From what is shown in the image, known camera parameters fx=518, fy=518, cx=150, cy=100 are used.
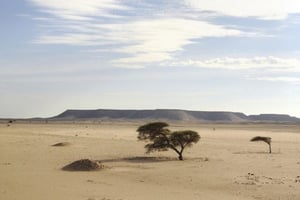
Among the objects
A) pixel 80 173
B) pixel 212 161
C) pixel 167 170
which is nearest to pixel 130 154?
pixel 212 161

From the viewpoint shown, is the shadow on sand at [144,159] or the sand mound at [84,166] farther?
the shadow on sand at [144,159]

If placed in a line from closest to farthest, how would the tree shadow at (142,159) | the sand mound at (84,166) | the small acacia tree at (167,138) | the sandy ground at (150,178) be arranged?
the sandy ground at (150,178), the sand mound at (84,166), the tree shadow at (142,159), the small acacia tree at (167,138)

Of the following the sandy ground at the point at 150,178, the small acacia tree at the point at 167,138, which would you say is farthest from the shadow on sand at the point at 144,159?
the small acacia tree at the point at 167,138

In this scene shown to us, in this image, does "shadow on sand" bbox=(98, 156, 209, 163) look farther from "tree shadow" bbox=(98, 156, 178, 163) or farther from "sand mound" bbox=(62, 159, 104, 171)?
"sand mound" bbox=(62, 159, 104, 171)

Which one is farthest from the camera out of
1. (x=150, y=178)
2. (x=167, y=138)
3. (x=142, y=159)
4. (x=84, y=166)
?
(x=167, y=138)

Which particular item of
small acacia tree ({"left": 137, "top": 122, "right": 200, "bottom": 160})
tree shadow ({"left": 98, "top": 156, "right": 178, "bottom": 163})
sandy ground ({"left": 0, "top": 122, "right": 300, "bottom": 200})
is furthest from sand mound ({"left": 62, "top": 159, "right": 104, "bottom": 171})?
small acacia tree ({"left": 137, "top": 122, "right": 200, "bottom": 160})

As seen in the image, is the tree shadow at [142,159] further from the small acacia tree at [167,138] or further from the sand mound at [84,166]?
the sand mound at [84,166]

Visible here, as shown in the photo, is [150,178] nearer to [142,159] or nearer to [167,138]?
[142,159]

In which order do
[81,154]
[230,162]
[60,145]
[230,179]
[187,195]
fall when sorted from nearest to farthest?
[187,195], [230,179], [230,162], [81,154], [60,145]

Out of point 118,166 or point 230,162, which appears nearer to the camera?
point 118,166

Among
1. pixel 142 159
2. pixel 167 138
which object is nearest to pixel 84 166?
pixel 142 159

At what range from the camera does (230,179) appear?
23.7 meters

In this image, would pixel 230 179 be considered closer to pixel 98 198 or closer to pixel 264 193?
pixel 264 193

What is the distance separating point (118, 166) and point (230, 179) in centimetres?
769
